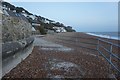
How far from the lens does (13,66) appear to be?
293 inches

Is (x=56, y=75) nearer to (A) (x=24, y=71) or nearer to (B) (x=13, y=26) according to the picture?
(A) (x=24, y=71)

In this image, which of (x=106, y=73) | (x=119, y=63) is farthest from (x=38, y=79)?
(x=119, y=63)

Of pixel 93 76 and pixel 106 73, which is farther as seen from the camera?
pixel 106 73

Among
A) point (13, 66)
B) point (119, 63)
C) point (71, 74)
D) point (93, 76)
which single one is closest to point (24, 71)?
point (13, 66)

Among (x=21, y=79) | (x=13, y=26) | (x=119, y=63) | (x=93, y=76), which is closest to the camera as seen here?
(x=21, y=79)

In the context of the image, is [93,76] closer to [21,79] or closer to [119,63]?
[21,79]

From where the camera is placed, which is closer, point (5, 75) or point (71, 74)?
point (5, 75)

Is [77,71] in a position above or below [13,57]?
below

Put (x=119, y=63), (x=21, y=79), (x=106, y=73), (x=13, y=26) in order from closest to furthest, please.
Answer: (x=21, y=79) < (x=106, y=73) < (x=13, y=26) < (x=119, y=63)

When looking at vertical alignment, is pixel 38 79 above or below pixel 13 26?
below

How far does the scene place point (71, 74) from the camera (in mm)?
6930

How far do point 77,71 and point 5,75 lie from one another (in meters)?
2.32

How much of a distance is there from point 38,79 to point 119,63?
4.61 m

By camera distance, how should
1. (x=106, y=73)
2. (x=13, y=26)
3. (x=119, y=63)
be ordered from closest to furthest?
(x=106, y=73), (x=13, y=26), (x=119, y=63)
